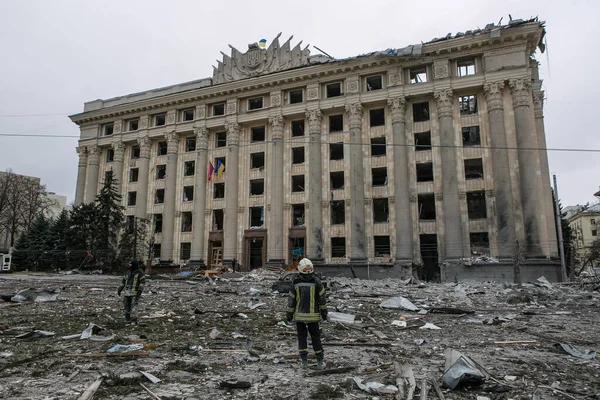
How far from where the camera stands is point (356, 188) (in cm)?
3027

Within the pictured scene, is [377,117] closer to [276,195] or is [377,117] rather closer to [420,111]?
[420,111]

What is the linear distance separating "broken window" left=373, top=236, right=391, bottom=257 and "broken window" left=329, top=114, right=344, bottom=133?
9770 millimetres

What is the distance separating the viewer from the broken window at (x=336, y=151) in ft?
106

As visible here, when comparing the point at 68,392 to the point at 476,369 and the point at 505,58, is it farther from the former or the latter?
the point at 505,58

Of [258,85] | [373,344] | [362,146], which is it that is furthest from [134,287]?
[258,85]

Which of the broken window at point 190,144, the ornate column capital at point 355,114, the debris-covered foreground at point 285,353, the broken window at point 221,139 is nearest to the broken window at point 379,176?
the ornate column capital at point 355,114

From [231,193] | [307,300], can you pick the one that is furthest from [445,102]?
[307,300]

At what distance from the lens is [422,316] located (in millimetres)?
11867

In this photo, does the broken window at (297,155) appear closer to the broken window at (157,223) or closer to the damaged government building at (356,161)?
the damaged government building at (356,161)

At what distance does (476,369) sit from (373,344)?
267 centimetres

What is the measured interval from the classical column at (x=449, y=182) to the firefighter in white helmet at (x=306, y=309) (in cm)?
2307

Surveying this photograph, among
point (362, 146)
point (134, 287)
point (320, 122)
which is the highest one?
point (320, 122)

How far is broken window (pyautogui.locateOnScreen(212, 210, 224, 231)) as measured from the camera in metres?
35.2

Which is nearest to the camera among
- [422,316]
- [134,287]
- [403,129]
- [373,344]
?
[373,344]
